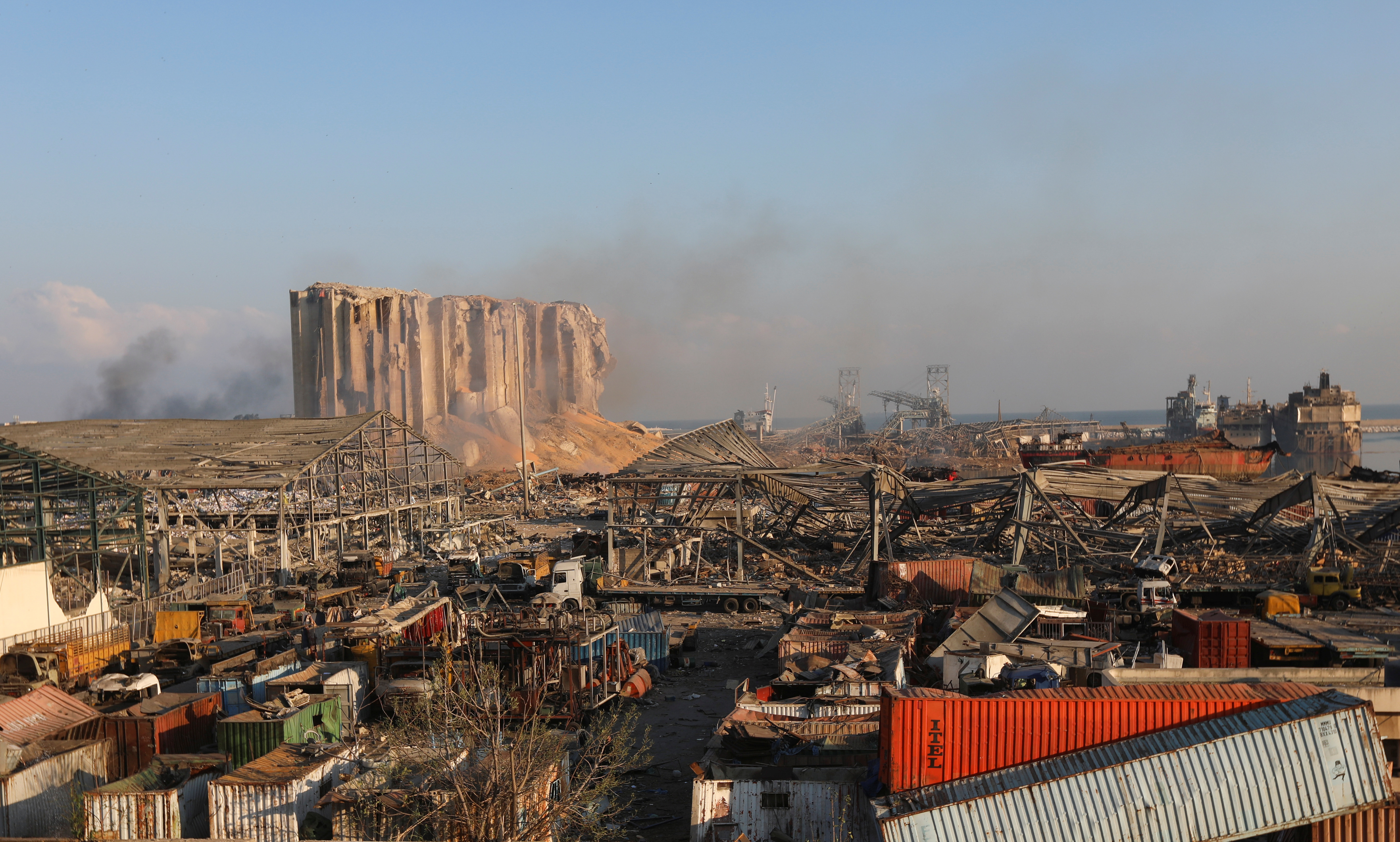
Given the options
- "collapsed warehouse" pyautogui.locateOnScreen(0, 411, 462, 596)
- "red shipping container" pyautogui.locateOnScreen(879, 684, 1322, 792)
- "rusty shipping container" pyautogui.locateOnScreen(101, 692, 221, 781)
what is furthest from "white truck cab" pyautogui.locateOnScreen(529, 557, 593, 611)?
"red shipping container" pyautogui.locateOnScreen(879, 684, 1322, 792)

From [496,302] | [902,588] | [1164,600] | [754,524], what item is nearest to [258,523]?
[754,524]

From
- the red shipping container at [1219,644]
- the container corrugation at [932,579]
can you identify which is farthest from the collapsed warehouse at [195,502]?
the red shipping container at [1219,644]

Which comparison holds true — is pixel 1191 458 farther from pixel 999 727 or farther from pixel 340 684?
pixel 340 684

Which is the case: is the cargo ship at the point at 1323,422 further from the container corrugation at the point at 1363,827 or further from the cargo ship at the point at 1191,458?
the container corrugation at the point at 1363,827

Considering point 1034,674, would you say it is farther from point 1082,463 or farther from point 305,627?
point 1082,463

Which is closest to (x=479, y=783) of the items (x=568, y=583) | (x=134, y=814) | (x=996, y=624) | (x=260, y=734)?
(x=134, y=814)

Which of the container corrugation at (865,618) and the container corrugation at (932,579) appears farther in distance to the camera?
the container corrugation at (932,579)
